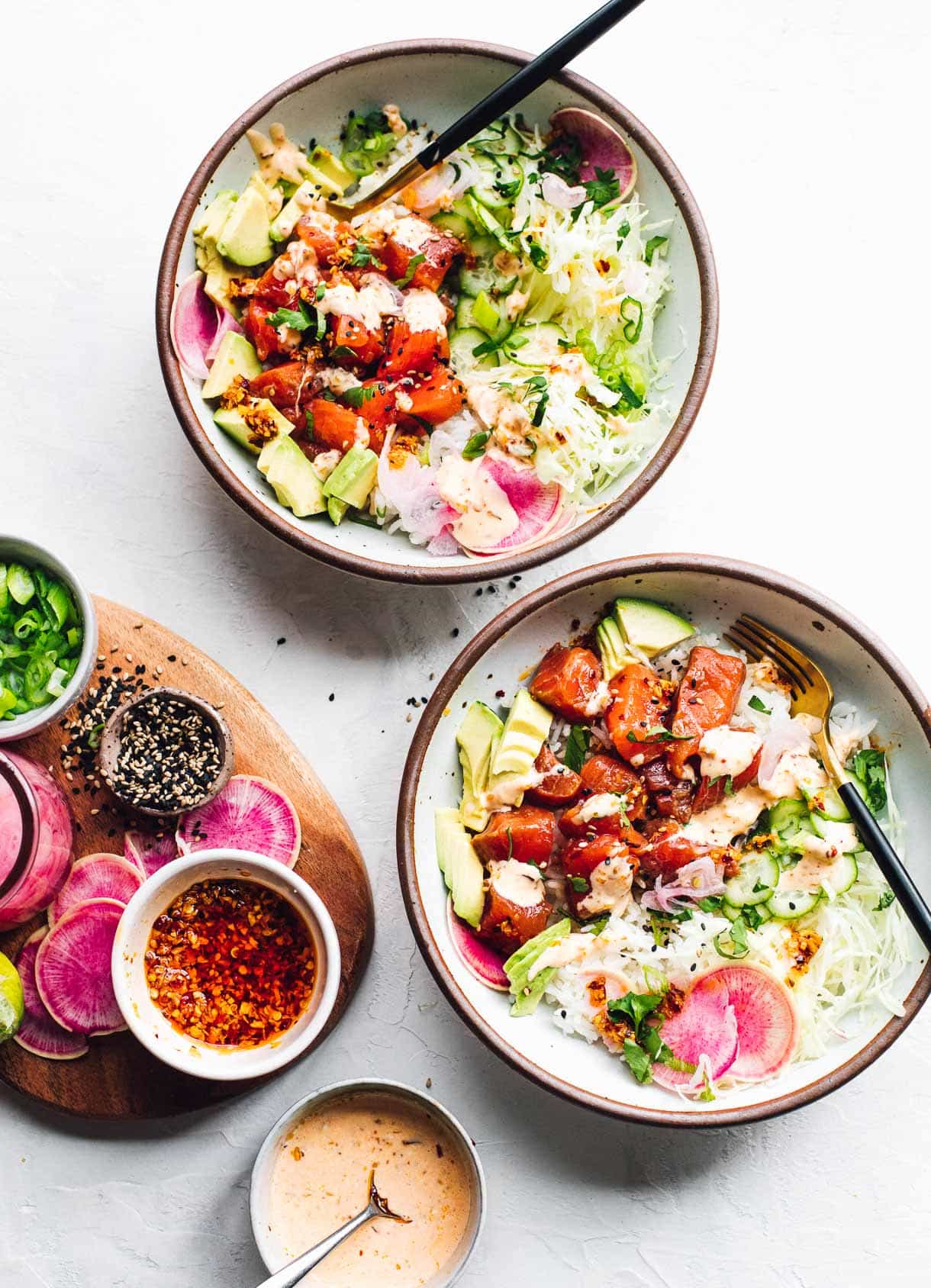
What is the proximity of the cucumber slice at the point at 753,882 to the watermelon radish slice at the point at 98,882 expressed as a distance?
4.67ft

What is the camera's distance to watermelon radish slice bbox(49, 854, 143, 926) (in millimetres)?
2645

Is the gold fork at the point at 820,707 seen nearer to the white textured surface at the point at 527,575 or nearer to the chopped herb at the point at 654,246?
the white textured surface at the point at 527,575

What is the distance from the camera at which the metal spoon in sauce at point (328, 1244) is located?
96.1 inches

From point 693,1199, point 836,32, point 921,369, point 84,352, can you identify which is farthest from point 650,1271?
point 836,32

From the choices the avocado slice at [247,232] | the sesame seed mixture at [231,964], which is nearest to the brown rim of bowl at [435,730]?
the sesame seed mixture at [231,964]

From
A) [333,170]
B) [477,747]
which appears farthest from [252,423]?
[477,747]

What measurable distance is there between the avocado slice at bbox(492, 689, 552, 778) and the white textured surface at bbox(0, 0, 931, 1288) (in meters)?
0.32

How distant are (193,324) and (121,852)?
1.29m

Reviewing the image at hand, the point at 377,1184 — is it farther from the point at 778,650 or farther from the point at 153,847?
the point at 778,650

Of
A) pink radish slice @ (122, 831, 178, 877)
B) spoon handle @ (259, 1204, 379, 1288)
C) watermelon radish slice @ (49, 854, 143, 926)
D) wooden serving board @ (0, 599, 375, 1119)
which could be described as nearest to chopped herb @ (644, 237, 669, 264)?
wooden serving board @ (0, 599, 375, 1119)

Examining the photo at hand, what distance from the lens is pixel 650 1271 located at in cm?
284

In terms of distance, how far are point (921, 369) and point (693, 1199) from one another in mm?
2281

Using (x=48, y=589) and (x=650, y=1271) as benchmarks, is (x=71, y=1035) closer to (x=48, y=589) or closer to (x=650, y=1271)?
(x=48, y=589)

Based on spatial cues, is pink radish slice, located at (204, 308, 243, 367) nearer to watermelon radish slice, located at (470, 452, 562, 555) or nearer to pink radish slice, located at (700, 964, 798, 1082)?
watermelon radish slice, located at (470, 452, 562, 555)
